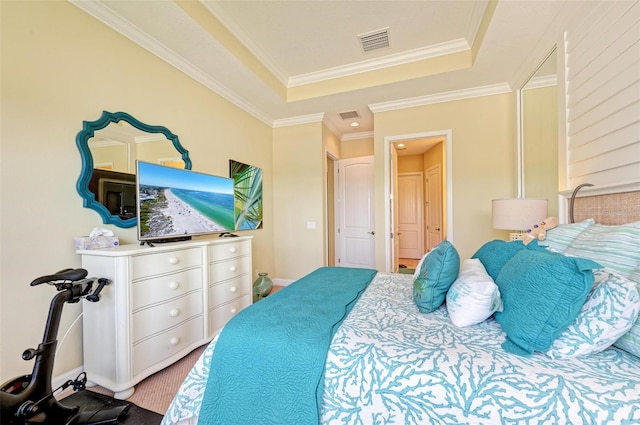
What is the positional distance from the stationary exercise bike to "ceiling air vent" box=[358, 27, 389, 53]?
3055 mm

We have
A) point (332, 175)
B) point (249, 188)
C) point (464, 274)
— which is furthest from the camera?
point (332, 175)

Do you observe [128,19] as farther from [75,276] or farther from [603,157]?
[603,157]

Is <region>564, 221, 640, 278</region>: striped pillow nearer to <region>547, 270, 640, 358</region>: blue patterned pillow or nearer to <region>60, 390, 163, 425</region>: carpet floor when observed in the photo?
<region>547, 270, 640, 358</region>: blue patterned pillow

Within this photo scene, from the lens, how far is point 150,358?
173cm

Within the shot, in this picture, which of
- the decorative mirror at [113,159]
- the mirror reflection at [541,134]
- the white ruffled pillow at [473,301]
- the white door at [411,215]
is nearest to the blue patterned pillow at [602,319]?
the white ruffled pillow at [473,301]

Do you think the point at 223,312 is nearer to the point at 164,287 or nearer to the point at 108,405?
the point at 164,287

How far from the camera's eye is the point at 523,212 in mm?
2182

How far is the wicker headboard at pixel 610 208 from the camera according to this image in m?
1.33

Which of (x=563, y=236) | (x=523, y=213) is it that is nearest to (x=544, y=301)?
(x=563, y=236)

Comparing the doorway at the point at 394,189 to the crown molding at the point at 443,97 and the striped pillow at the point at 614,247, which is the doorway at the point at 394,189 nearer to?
the crown molding at the point at 443,97

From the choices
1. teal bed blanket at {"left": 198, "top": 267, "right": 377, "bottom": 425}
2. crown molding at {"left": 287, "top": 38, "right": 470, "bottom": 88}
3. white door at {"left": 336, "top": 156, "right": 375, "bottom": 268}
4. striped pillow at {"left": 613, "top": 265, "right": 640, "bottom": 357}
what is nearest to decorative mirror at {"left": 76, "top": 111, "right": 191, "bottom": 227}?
teal bed blanket at {"left": 198, "top": 267, "right": 377, "bottom": 425}

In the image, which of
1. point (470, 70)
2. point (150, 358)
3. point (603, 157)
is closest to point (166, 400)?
point (150, 358)

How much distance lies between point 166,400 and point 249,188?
8.32 ft

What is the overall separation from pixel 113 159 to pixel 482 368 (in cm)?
257
